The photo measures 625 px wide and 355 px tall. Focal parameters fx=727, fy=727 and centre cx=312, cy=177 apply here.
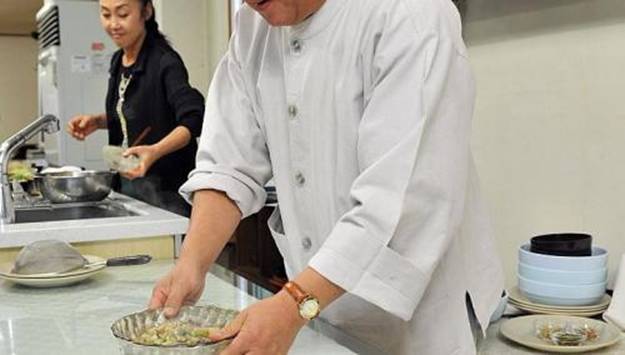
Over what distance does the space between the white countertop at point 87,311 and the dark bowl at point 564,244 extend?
0.78 meters

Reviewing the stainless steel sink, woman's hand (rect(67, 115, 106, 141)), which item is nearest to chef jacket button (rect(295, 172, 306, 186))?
the stainless steel sink

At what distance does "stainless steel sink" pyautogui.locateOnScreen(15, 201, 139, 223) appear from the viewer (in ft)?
7.16

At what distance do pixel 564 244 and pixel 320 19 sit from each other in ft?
2.99

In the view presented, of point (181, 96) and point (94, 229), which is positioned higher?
point (181, 96)

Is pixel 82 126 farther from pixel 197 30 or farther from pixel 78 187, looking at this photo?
pixel 197 30

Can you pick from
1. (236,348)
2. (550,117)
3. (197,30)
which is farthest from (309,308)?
(197,30)

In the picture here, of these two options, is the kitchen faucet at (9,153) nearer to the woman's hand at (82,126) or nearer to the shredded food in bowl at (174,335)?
the woman's hand at (82,126)

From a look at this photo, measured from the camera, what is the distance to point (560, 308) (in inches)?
66.2

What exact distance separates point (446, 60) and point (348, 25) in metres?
0.18

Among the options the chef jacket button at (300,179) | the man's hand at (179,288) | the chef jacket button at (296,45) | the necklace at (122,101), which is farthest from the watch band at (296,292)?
the necklace at (122,101)

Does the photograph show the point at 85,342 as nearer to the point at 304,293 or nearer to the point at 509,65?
the point at 304,293

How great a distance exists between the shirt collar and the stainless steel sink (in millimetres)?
1207

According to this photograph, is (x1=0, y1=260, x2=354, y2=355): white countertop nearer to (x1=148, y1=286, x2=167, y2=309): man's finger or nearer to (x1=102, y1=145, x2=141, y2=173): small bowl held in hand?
(x1=148, y1=286, x2=167, y2=309): man's finger

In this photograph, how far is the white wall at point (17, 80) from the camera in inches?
390
